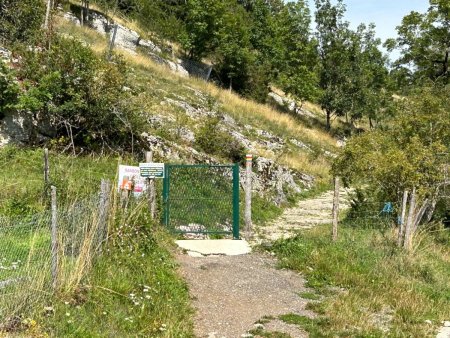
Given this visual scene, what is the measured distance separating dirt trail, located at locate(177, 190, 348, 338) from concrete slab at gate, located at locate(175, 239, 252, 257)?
0.25 m

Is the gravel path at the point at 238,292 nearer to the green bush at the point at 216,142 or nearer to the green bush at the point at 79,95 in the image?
the green bush at the point at 79,95

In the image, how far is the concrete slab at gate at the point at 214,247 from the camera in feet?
31.2

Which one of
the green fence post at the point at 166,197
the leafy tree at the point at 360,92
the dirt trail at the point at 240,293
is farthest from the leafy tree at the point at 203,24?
the dirt trail at the point at 240,293

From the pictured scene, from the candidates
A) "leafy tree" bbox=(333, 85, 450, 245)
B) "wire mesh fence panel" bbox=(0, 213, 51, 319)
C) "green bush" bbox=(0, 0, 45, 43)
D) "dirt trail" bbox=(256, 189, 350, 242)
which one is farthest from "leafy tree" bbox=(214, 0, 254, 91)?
"wire mesh fence panel" bbox=(0, 213, 51, 319)

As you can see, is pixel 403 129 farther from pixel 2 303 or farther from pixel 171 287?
pixel 2 303

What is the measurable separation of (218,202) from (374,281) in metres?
4.47

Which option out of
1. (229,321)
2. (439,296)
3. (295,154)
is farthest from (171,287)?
(295,154)

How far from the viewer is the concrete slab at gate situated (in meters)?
9.52

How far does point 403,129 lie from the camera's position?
40.0ft

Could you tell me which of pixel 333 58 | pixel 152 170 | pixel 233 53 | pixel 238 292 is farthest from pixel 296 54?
pixel 238 292

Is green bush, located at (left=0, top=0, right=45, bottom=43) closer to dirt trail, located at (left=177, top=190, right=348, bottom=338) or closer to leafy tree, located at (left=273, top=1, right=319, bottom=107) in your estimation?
dirt trail, located at (left=177, top=190, right=348, bottom=338)

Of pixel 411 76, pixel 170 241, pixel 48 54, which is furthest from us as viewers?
pixel 411 76

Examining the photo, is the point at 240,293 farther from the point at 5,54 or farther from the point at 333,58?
the point at 333,58

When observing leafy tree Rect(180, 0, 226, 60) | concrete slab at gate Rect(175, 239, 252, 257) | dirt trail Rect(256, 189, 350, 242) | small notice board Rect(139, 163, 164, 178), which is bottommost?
concrete slab at gate Rect(175, 239, 252, 257)
